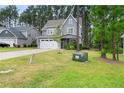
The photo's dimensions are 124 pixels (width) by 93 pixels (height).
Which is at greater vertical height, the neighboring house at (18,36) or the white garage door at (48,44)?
the neighboring house at (18,36)

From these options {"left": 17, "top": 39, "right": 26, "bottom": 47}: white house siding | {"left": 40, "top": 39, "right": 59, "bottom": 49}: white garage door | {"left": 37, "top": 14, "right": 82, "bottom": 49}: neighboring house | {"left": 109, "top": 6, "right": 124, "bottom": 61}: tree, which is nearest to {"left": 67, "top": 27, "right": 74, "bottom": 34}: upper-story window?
{"left": 37, "top": 14, "right": 82, "bottom": 49}: neighboring house

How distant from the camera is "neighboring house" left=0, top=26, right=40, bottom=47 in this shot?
41938mm

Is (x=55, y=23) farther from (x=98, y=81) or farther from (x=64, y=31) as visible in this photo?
(x=98, y=81)

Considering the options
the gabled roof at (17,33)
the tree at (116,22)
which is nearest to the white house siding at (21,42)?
the gabled roof at (17,33)

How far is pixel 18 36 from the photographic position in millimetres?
43094

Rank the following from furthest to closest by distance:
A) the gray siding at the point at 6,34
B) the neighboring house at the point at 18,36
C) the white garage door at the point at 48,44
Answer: the gray siding at the point at 6,34
the neighboring house at the point at 18,36
the white garage door at the point at 48,44

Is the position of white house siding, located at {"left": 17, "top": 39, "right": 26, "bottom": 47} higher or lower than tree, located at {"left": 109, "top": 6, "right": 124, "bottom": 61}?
lower

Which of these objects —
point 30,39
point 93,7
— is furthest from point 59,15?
point 93,7

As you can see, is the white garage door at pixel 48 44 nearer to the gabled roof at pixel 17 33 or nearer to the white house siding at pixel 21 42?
the white house siding at pixel 21 42

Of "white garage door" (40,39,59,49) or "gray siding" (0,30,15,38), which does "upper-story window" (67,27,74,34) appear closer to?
"white garage door" (40,39,59,49)

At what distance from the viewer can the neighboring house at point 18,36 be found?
138 feet

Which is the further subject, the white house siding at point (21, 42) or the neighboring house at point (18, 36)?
the white house siding at point (21, 42)

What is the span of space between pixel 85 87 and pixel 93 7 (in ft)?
41.5

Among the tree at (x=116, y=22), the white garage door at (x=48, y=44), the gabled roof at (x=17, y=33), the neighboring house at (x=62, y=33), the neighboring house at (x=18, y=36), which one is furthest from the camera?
the gabled roof at (x=17, y=33)
